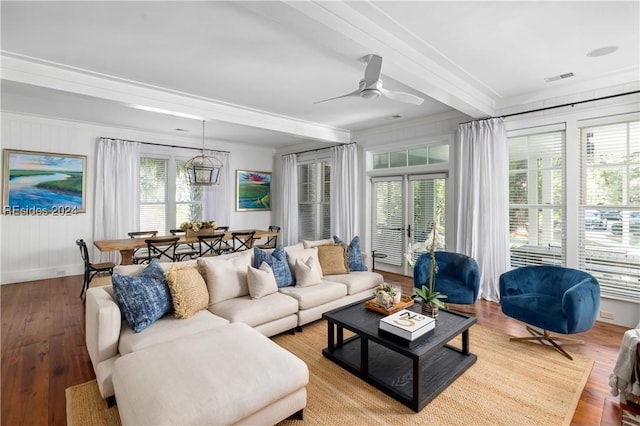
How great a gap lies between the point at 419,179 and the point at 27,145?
21.8 feet

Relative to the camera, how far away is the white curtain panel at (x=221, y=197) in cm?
714

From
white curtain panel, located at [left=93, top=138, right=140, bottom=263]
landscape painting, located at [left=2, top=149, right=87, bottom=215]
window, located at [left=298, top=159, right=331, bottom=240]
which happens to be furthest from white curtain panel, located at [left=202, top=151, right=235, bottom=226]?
landscape painting, located at [left=2, top=149, right=87, bottom=215]

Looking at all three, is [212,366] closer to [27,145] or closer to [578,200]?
[578,200]

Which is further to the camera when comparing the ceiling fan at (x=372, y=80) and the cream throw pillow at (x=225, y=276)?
the cream throw pillow at (x=225, y=276)

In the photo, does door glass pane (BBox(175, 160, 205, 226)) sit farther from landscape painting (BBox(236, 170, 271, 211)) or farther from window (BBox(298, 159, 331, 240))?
window (BBox(298, 159, 331, 240))

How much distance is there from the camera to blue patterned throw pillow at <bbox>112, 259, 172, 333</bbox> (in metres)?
2.40

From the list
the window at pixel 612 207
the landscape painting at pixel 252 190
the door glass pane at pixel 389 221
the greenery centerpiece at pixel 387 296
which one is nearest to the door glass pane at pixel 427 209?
the door glass pane at pixel 389 221

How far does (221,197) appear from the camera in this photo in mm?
7270

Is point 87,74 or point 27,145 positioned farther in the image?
point 27,145

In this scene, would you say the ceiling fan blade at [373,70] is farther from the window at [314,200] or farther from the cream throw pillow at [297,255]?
the window at [314,200]

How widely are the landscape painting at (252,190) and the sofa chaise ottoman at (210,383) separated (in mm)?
5812

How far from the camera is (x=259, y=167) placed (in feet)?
26.6

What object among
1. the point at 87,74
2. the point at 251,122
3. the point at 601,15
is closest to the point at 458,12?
the point at 601,15

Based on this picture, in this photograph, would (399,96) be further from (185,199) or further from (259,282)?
(185,199)
